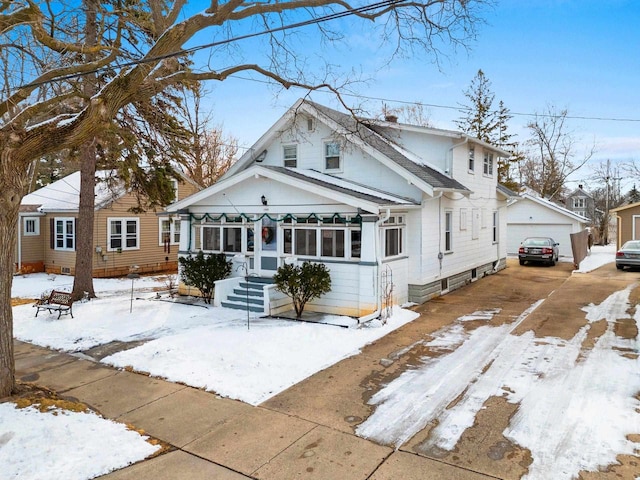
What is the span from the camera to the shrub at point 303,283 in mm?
11208

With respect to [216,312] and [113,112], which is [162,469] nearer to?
[113,112]

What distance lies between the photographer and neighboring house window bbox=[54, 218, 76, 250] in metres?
20.9

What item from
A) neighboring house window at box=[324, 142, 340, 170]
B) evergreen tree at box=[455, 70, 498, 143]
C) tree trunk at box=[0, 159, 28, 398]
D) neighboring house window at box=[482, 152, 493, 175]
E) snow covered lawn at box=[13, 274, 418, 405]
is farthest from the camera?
evergreen tree at box=[455, 70, 498, 143]

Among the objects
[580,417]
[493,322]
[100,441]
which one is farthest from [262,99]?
[580,417]

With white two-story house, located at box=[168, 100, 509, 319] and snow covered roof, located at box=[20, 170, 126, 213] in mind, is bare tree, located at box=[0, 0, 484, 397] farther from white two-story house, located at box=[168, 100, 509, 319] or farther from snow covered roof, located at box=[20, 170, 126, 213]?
snow covered roof, located at box=[20, 170, 126, 213]

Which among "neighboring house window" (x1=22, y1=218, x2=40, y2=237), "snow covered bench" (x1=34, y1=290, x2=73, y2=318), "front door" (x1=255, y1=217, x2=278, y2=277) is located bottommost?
"snow covered bench" (x1=34, y1=290, x2=73, y2=318)

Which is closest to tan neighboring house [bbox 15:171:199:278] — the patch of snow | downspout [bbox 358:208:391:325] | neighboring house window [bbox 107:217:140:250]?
neighboring house window [bbox 107:217:140:250]

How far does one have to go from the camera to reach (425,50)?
29.8ft

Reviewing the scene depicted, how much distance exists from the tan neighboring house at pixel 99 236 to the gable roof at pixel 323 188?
781 centimetres

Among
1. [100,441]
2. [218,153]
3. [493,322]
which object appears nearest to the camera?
[100,441]

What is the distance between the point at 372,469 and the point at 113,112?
6191 millimetres

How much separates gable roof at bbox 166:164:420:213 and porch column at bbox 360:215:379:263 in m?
0.37

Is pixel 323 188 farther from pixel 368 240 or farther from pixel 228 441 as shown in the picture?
pixel 228 441

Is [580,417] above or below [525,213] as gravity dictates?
below
